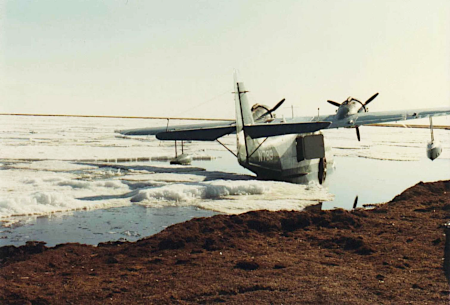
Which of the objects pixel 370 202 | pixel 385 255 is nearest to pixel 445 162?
pixel 370 202

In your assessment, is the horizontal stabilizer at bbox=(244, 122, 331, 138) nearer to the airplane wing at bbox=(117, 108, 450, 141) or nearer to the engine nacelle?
the airplane wing at bbox=(117, 108, 450, 141)

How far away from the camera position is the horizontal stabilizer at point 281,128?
618 inches

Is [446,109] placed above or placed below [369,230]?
above

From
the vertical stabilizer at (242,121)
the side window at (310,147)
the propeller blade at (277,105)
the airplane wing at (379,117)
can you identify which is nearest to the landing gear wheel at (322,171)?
the side window at (310,147)

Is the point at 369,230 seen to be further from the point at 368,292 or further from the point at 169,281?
the point at 169,281

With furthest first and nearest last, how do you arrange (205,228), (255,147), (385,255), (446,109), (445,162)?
(445,162), (446,109), (255,147), (205,228), (385,255)

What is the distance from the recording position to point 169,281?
7004 millimetres

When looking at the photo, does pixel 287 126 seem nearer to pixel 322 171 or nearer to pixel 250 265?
pixel 322 171

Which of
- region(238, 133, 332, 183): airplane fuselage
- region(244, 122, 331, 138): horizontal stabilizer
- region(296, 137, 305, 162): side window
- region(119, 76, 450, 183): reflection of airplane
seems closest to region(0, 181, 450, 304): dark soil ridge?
region(244, 122, 331, 138): horizontal stabilizer

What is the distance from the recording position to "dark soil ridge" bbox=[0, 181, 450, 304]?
6.30 m

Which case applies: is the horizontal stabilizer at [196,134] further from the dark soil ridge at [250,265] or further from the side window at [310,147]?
the dark soil ridge at [250,265]

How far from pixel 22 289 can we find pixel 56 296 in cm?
65

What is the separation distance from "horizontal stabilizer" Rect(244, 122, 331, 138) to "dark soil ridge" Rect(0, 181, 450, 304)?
15.2ft

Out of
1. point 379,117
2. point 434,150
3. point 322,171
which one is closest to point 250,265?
point 322,171
